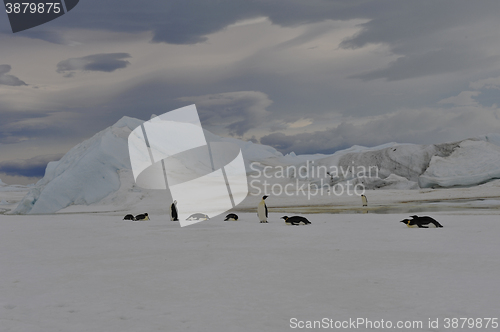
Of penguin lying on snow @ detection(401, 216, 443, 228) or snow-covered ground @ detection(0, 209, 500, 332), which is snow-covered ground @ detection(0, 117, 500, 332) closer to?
snow-covered ground @ detection(0, 209, 500, 332)

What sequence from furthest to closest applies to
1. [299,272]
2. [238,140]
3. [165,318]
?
1. [238,140]
2. [299,272]
3. [165,318]

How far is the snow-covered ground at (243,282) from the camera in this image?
4.03 meters

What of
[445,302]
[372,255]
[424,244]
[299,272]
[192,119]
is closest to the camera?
[445,302]

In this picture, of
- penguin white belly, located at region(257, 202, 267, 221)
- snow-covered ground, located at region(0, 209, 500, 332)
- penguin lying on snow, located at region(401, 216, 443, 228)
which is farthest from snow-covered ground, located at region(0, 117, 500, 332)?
penguin white belly, located at region(257, 202, 267, 221)

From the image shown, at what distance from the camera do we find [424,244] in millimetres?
8398

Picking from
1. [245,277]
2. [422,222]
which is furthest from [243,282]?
[422,222]

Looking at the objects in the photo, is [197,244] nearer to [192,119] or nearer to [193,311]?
[193,311]

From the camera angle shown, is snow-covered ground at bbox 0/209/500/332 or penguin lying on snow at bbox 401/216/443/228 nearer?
snow-covered ground at bbox 0/209/500/332

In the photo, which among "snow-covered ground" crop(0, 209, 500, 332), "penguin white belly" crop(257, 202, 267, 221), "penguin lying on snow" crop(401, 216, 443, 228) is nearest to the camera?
"snow-covered ground" crop(0, 209, 500, 332)

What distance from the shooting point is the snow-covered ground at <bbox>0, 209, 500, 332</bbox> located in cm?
403

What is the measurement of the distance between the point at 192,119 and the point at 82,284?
4528cm

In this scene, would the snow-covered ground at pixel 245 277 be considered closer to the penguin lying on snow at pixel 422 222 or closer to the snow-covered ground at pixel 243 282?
the snow-covered ground at pixel 243 282

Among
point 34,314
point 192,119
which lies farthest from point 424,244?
point 192,119

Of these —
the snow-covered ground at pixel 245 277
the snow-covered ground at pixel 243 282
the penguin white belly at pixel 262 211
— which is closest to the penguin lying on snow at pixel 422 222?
the snow-covered ground at pixel 245 277
